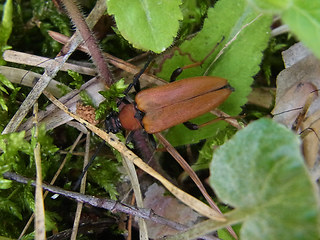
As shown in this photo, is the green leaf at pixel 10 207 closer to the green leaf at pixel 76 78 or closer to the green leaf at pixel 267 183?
the green leaf at pixel 76 78

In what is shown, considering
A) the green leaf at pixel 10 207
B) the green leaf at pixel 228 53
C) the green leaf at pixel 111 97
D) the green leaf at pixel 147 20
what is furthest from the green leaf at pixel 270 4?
the green leaf at pixel 10 207

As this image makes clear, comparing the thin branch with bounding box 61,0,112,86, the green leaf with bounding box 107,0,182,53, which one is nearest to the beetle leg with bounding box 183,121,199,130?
the thin branch with bounding box 61,0,112,86

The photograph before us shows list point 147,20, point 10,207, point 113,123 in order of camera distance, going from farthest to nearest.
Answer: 1. point 113,123
2. point 10,207
3. point 147,20

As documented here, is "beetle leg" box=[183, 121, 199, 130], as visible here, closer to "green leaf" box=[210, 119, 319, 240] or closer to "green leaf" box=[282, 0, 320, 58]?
"green leaf" box=[210, 119, 319, 240]

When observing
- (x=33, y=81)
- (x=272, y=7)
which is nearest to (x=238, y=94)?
(x=272, y=7)

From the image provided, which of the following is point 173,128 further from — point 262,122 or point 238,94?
point 262,122

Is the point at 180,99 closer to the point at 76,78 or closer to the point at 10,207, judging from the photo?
the point at 76,78

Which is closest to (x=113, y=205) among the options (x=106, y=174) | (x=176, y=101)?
(x=106, y=174)
